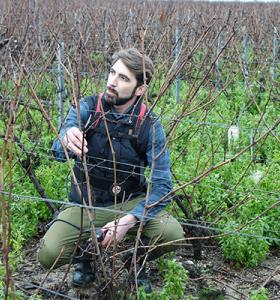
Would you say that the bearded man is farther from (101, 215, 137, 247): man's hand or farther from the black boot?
(101, 215, 137, 247): man's hand

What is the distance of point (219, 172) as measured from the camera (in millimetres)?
4383

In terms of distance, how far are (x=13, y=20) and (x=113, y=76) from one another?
469 centimetres

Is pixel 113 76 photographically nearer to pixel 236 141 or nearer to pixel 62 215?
pixel 62 215

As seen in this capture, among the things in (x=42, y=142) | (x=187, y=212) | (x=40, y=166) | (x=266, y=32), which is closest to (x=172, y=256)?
(x=187, y=212)

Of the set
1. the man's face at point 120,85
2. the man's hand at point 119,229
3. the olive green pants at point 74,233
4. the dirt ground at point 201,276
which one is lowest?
the dirt ground at point 201,276

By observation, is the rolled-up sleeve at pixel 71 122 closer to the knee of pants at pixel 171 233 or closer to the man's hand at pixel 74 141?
the man's hand at pixel 74 141

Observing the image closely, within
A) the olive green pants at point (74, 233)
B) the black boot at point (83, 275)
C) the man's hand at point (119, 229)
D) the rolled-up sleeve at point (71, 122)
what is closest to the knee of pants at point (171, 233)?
the olive green pants at point (74, 233)

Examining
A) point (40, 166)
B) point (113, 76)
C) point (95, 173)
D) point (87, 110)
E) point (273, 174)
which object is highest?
point (113, 76)

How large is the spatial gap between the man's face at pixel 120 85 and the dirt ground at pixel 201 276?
0.91m

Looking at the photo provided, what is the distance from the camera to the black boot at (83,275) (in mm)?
3047

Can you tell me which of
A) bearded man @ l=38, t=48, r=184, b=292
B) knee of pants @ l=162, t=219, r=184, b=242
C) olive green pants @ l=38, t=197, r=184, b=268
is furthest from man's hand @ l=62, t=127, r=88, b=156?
knee of pants @ l=162, t=219, r=184, b=242

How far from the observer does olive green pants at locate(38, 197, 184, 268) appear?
9.50 feet

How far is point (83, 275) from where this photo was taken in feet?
10.0

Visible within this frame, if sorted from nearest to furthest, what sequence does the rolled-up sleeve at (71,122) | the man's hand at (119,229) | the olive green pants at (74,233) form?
1. the man's hand at (119,229)
2. the olive green pants at (74,233)
3. the rolled-up sleeve at (71,122)
